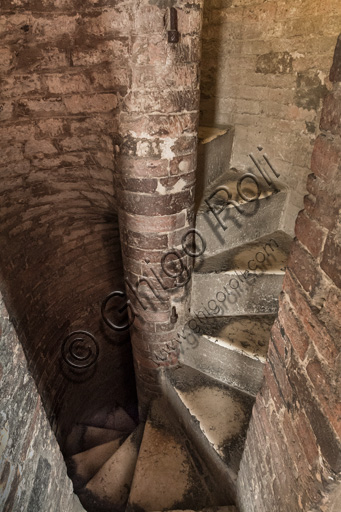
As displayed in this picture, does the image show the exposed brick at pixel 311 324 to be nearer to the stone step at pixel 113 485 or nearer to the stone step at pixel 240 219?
the stone step at pixel 240 219

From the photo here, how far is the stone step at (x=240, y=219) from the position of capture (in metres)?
2.03

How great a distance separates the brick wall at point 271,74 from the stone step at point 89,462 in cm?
263

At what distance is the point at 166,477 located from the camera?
191 centimetres

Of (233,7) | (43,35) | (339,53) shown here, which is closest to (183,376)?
(339,53)

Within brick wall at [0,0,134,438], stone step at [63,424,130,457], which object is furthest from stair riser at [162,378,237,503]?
stone step at [63,424,130,457]

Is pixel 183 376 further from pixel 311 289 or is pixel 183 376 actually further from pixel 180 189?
pixel 311 289

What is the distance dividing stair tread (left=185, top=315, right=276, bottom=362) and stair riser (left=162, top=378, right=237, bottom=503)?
503 mm

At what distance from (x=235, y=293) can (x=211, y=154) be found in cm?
104

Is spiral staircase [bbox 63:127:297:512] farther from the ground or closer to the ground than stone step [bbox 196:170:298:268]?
closer to the ground

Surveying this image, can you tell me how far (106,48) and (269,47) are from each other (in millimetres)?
1370

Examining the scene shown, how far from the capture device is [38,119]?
1710 mm

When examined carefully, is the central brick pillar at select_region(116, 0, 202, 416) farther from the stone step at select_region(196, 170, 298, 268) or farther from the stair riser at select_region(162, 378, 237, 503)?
the stair riser at select_region(162, 378, 237, 503)

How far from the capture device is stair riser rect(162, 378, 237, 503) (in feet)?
5.58

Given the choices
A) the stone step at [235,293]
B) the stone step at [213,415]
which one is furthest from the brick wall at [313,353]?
the stone step at [235,293]
